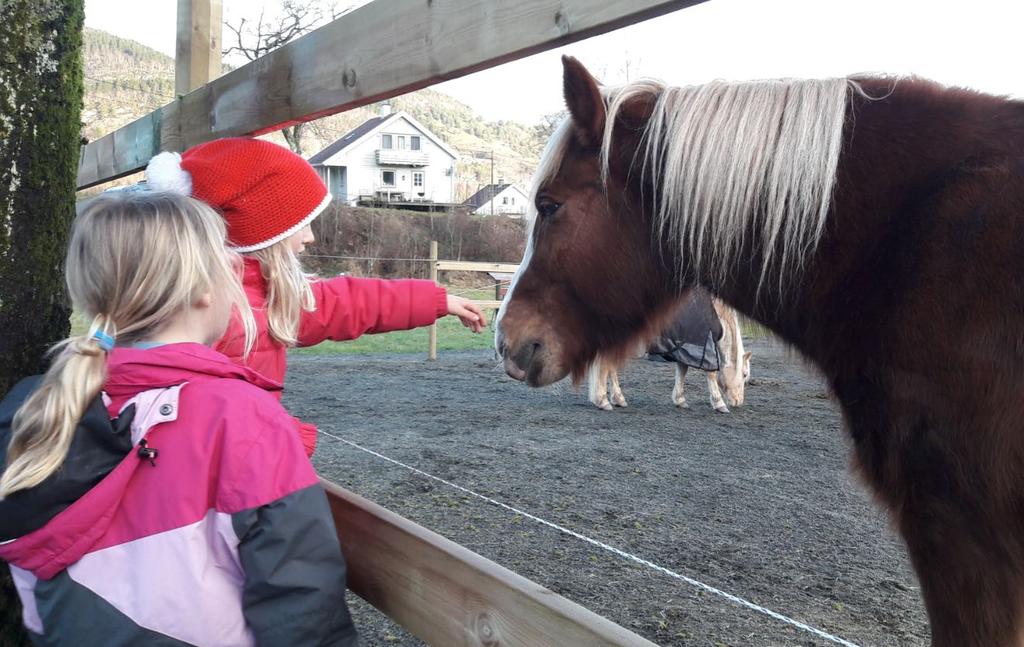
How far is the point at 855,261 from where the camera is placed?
5.64 ft

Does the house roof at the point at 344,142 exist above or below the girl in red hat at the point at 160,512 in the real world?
above

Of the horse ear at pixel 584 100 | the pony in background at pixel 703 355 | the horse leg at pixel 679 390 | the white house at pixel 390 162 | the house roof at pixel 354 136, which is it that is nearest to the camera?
the horse ear at pixel 584 100

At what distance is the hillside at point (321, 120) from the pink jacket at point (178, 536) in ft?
37.5

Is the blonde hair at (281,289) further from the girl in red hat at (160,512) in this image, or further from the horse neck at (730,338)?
the horse neck at (730,338)

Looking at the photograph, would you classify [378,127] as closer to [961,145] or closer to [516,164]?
[961,145]

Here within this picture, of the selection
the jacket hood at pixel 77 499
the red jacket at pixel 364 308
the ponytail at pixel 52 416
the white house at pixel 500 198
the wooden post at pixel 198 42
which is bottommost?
the jacket hood at pixel 77 499

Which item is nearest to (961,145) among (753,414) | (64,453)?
(64,453)

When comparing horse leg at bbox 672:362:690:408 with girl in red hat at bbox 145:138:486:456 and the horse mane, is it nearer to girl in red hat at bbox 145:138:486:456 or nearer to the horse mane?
the horse mane

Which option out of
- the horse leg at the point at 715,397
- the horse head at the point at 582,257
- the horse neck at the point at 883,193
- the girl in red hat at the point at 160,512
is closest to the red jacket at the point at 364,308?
the horse head at the point at 582,257

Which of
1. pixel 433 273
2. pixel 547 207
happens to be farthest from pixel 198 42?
pixel 433 273

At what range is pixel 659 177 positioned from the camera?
2.11m

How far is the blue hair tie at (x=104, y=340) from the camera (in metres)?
1.39

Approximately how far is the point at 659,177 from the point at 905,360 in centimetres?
86

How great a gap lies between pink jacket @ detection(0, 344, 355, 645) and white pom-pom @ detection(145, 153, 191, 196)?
0.74 metres
